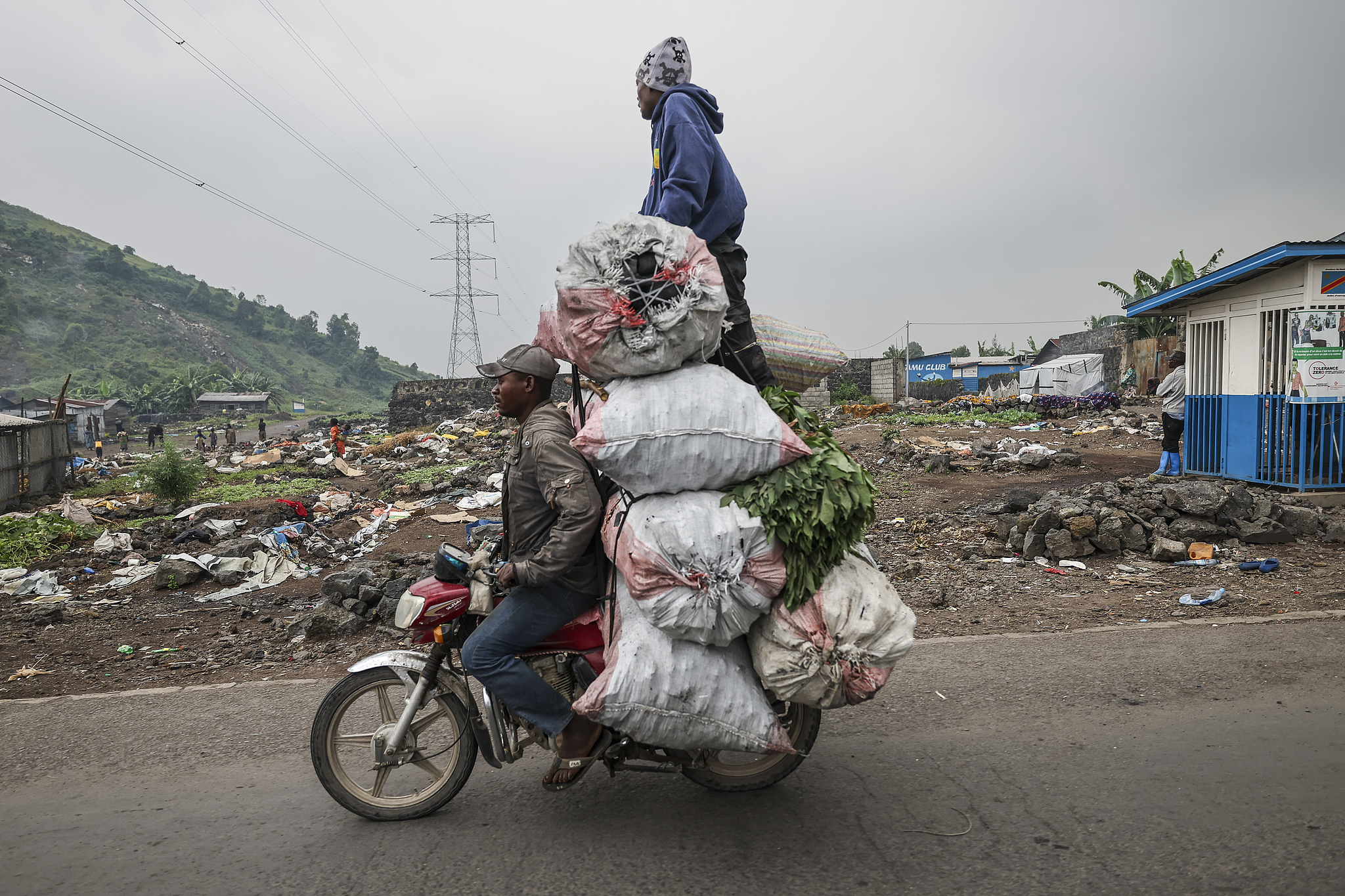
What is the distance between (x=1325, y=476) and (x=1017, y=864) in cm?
868

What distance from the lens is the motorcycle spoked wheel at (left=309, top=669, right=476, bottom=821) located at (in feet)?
10.3

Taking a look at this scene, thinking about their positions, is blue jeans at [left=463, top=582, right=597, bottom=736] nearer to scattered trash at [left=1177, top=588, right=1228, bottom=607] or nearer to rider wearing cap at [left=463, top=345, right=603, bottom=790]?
rider wearing cap at [left=463, top=345, right=603, bottom=790]

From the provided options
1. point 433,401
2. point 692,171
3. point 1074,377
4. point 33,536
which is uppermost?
point 1074,377

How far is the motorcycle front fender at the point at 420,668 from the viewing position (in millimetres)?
3162

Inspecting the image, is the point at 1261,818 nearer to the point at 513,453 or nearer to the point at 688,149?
the point at 513,453

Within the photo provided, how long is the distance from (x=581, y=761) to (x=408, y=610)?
88cm

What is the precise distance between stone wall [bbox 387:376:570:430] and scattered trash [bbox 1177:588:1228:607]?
1222 inches

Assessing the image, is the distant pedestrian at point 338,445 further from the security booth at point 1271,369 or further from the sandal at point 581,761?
the sandal at point 581,761

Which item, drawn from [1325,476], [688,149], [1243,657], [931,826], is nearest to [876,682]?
[931,826]

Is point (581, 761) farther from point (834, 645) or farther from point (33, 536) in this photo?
point (33, 536)

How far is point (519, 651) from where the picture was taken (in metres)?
3.02

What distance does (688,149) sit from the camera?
3328 millimetres

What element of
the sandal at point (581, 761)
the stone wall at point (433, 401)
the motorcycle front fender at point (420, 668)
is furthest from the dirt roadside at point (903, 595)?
the stone wall at point (433, 401)

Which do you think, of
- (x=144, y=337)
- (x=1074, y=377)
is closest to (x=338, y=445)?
(x=1074, y=377)
